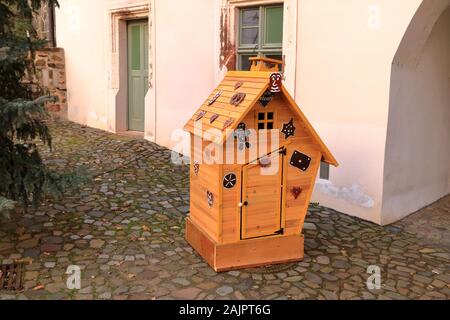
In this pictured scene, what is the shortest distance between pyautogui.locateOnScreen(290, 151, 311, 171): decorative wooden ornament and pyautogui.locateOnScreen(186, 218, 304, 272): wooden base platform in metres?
0.62

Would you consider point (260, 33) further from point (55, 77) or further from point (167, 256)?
point (55, 77)

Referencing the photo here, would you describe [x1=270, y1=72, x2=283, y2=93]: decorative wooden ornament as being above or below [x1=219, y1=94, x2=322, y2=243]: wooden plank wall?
above

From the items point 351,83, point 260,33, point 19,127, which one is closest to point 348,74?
point 351,83

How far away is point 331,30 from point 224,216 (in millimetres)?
2750

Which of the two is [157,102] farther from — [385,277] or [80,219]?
[385,277]

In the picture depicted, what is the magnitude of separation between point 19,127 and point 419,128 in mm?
4353

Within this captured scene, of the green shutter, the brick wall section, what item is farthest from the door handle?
the brick wall section

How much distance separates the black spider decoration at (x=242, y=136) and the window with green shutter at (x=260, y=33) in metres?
2.84

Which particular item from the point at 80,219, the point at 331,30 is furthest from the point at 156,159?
the point at 331,30

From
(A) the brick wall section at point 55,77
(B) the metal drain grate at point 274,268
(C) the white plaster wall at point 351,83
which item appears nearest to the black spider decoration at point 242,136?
(B) the metal drain grate at point 274,268

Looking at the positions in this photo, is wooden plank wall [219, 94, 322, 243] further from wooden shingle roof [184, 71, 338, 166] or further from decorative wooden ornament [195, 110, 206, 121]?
decorative wooden ornament [195, 110, 206, 121]

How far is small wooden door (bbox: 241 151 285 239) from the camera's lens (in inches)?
159

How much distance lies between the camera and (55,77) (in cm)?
1084

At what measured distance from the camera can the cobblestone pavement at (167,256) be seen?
380 centimetres
